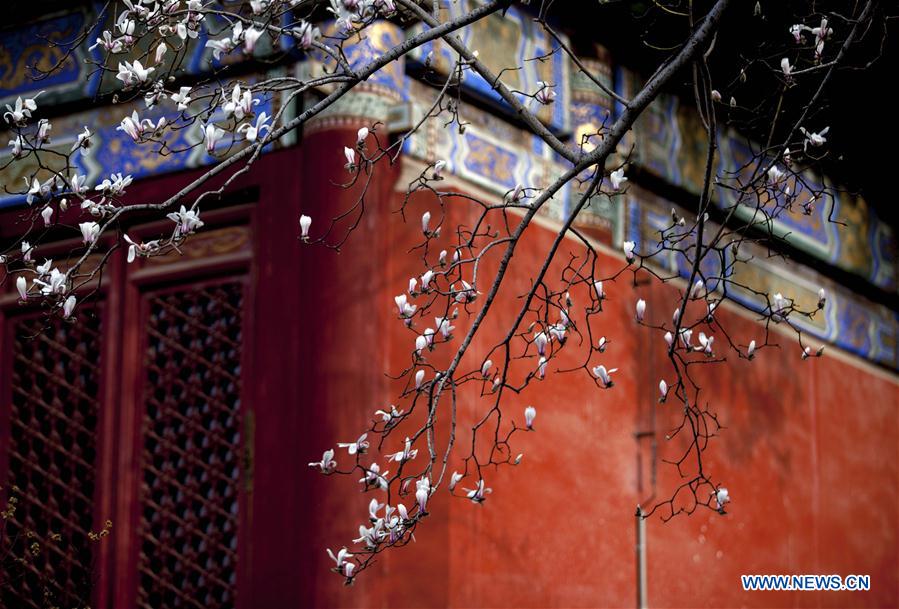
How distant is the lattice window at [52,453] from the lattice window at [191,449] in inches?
10.5

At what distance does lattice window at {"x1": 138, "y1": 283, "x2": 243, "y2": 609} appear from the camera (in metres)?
5.54

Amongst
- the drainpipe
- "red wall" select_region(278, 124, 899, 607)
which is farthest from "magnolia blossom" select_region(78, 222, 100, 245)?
the drainpipe

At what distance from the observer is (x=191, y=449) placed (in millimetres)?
5641

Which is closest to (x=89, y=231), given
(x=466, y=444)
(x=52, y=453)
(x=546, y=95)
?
(x=546, y=95)

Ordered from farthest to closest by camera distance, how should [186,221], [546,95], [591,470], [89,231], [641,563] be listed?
[641,563], [591,470], [546,95], [89,231], [186,221]

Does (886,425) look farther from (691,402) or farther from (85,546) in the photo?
(85,546)

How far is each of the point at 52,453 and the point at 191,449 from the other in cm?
69

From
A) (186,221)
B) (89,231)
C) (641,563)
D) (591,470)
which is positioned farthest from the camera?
(641,563)

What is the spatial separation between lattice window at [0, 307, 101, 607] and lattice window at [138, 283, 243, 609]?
267mm

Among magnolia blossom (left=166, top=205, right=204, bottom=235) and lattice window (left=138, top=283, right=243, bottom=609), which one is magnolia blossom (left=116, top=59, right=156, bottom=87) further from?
lattice window (left=138, top=283, right=243, bottom=609)

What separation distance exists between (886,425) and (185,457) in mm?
4685

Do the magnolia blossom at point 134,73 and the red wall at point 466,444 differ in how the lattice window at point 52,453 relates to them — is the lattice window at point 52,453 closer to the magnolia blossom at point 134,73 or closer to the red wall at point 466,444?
the red wall at point 466,444

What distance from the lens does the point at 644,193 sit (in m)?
7.02

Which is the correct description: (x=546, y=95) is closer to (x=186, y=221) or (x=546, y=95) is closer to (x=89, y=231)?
(x=186, y=221)
